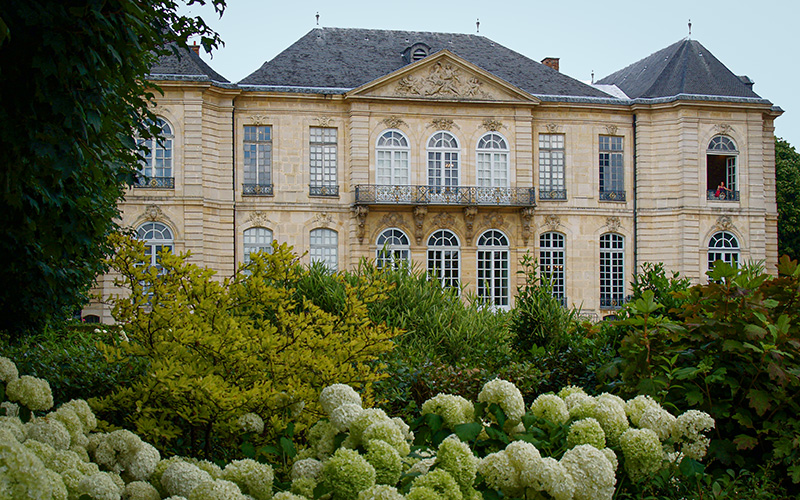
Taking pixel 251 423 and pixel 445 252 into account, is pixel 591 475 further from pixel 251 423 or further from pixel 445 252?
pixel 445 252

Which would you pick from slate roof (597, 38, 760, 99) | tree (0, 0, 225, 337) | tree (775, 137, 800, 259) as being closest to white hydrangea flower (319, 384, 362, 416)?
tree (0, 0, 225, 337)

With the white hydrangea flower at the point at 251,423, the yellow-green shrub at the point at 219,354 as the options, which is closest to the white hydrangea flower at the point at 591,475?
the yellow-green shrub at the point at 219,354

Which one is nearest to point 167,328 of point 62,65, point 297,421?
point 297,421

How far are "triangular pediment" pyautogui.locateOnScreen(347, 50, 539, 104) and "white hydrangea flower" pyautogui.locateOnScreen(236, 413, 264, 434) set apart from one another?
2047 centimetres

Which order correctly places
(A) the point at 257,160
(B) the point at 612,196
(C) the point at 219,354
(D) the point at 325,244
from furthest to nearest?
(B) the point at 612,196, (D) the point at 325,244, (A) the point at 257,160, (C) the point at 219,354

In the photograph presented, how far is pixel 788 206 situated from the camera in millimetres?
30844

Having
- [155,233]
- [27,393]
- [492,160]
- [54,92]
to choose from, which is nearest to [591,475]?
[27,393]

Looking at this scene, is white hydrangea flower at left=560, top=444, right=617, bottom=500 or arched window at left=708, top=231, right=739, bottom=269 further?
arched window at left=708, top=231, right=739, bottom=269

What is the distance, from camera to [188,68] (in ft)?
71.6

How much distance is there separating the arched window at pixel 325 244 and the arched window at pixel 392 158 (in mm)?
2356

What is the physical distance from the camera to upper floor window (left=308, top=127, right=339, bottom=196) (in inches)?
907

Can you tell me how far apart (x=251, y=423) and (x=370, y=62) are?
22662 millimetres

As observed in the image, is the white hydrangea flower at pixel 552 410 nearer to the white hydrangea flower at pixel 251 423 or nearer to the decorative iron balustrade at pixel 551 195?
the white hydrangea flower at pixel 251 423

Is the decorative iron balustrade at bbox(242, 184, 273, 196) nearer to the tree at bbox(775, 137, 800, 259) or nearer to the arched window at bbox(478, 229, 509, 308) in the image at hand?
the arched window at bbox(478, 229, 509, 308)
